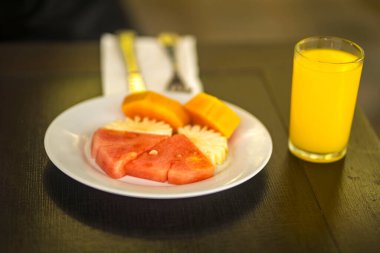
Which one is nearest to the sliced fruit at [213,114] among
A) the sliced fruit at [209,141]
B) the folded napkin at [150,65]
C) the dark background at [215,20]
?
the sliced fruit at [209,141]

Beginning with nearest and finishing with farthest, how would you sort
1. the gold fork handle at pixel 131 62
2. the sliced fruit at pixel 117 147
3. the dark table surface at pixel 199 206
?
the dark table surface at pixel 199 206 < the sliced fruit at pixel 117 147 < the gold fork handle at pixel 131 62

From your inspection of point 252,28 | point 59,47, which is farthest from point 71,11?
point 252,28

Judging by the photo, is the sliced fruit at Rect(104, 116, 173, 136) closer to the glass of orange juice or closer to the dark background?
the glass of orange juice

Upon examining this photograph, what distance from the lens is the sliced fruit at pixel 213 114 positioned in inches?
38.4

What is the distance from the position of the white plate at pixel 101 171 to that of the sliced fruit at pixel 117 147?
1 centimetres

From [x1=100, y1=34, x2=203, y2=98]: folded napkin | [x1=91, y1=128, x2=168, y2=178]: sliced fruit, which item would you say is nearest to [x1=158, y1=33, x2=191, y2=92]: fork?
[x1=100, y1=34, x2=203, y2=98]: folded napkin

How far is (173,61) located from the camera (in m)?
1.35

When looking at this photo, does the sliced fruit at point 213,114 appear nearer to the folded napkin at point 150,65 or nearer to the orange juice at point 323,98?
the orange juice at point 323,98

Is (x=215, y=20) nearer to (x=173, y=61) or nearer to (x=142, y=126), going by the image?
(x=173, y=61)

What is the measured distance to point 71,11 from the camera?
69.5 inches

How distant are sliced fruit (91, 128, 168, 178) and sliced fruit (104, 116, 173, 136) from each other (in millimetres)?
10

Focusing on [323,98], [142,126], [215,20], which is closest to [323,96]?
[323,98]

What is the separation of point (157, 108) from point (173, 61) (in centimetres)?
38

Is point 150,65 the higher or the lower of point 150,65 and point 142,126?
the lower
